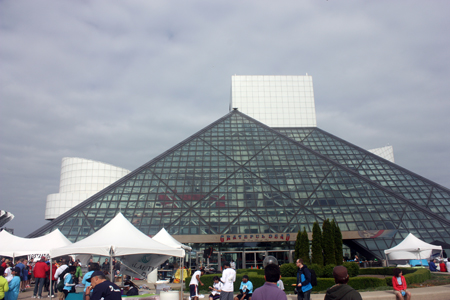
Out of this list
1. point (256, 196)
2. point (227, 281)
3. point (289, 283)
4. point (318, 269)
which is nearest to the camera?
point (227, 281)

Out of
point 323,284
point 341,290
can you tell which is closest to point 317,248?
point 323,284

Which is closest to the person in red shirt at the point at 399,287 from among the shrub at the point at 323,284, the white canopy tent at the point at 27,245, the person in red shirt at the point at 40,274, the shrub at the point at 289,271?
the shrub at the point at 323,284

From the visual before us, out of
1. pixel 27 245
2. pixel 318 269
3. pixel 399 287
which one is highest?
pixel 27 245

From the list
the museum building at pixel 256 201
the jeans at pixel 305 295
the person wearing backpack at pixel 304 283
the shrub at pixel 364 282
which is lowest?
the shrub at pixel 364 282

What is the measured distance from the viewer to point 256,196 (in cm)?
2708

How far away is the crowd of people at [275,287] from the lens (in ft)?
14.4

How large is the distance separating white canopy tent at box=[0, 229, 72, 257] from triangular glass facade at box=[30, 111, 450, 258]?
12.7 feet

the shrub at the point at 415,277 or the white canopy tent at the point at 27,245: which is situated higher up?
the white canopy tent at the point at 27,245

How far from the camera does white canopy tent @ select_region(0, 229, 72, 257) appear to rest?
18.1 metres

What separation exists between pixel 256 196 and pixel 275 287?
74.2ft

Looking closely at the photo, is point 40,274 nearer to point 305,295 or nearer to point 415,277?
point 305,295

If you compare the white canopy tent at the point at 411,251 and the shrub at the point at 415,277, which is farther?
the white canopy tent at the point at 411,251

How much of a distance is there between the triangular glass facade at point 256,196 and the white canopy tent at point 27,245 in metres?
3.88

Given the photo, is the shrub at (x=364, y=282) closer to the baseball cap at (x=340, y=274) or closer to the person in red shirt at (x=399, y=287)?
the person in red shirt at (x=399, y=287)
